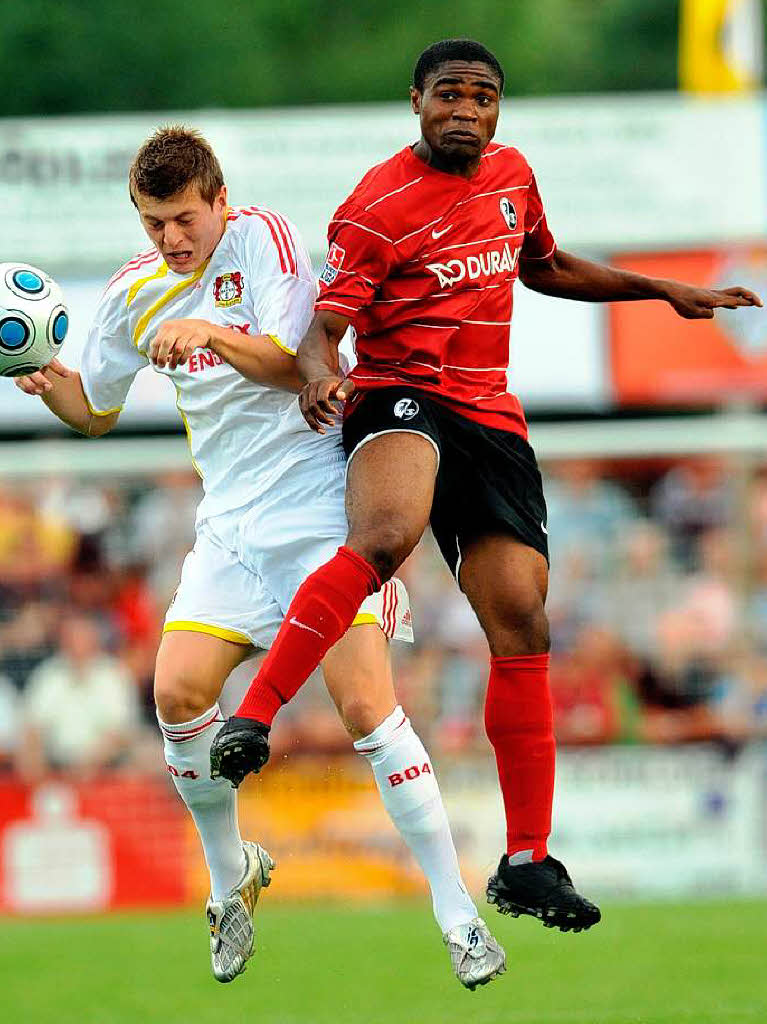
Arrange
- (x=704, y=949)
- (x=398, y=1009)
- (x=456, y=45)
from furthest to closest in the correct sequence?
(x=704, y=949)
(x=398, y=1009)
(x=456, y=45)

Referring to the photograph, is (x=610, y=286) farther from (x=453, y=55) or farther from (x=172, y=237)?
(x=172, y=237)

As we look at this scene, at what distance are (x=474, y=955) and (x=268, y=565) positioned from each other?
1479 mm

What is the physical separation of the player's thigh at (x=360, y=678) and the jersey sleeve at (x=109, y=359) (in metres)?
1.32

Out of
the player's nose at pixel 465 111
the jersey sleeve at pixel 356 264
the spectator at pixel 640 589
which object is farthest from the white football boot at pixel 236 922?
the spectator at pixel 640 589

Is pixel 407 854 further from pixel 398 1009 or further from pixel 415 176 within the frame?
pixel 415 176

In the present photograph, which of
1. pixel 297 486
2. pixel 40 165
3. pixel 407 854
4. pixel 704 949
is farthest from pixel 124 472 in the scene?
pixel 297 486

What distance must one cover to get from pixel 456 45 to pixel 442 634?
865 centimetres

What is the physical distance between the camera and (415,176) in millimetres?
6820

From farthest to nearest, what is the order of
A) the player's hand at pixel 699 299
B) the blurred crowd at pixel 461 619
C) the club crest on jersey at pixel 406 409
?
the blurred crowd at pixel 461 619 < the player's hand at pixel 699 299 < the club crest on jersey at pixel 406 409

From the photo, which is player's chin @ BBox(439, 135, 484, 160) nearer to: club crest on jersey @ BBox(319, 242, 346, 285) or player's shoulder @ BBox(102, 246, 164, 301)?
club crest on jersey @ BBox(319, 242, 346, 285)

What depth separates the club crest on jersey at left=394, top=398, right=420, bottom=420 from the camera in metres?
6.80

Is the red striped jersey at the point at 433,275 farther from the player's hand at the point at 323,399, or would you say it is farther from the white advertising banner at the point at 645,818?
the white advertising banner at the point at 645,818

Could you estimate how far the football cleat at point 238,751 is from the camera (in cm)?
621

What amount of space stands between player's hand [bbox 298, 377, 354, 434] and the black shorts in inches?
13.3
